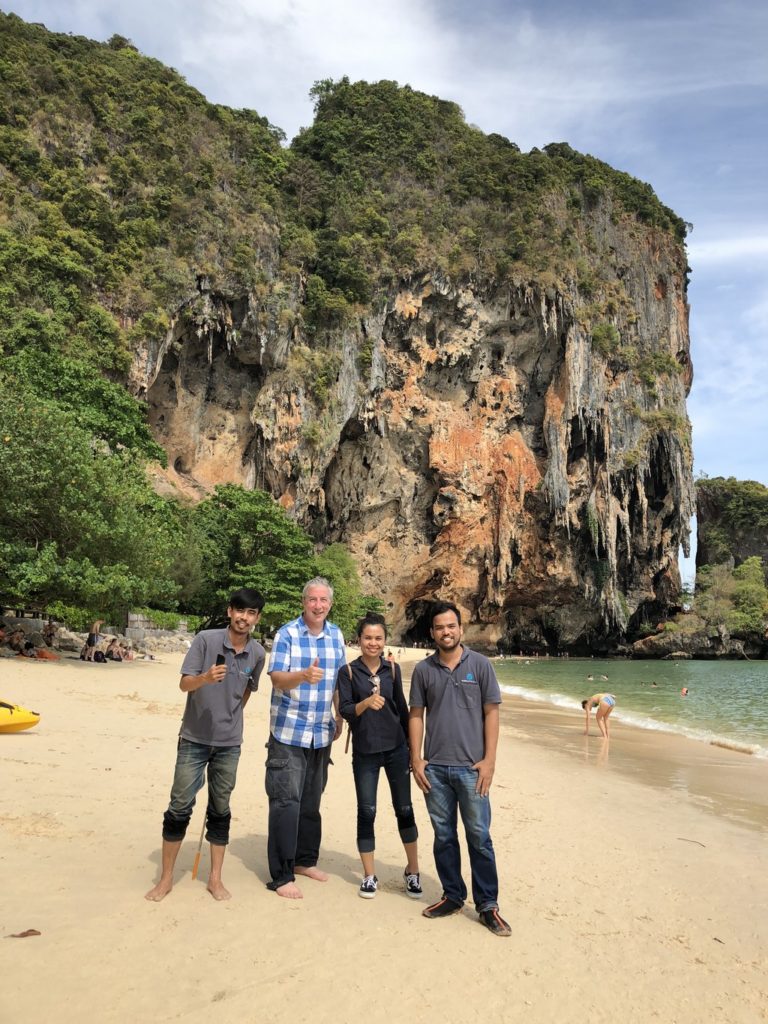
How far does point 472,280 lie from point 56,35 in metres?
30.0

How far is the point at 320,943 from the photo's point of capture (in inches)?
116

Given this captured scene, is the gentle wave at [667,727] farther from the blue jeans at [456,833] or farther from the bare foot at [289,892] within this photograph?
the bare foot at [289,892]

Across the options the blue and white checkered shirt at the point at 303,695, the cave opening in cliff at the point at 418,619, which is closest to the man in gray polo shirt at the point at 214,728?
the blue and white checkered shirt at the point at 303,695

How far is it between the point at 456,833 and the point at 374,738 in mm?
660

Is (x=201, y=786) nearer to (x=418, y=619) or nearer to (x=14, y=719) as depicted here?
(x=14, y=719)

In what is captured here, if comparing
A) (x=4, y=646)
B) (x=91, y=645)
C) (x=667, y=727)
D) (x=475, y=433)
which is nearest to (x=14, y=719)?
(x=4, y=646)

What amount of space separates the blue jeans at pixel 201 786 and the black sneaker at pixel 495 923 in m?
1.37

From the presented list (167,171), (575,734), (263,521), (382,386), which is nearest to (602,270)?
(382,386)

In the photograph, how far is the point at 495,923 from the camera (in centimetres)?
317

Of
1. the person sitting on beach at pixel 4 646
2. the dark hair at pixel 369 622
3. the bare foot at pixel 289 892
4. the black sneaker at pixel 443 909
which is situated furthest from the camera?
the person sitting on beach at pixel 4 646

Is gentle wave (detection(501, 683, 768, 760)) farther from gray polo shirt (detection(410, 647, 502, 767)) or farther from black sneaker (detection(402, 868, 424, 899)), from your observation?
gray polo shirt (detection(410, 647, 502, 767))

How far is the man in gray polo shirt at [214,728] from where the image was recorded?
3432 mm

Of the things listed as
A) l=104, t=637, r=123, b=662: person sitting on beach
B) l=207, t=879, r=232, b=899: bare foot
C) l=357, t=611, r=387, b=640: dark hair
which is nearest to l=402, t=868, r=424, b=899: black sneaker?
l=207, t=879, r=232, b=899: bare foot

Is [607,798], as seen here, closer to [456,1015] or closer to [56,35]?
[456,1015]
